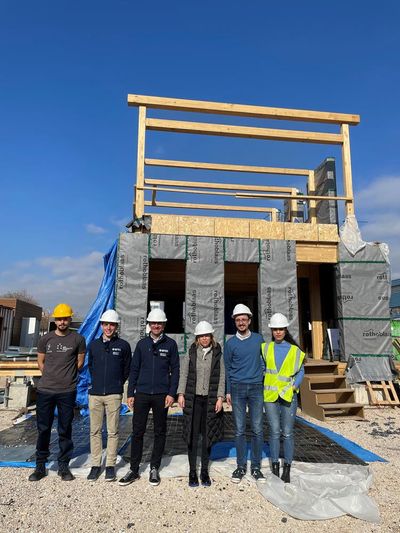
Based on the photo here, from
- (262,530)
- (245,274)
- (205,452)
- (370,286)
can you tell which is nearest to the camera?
(262,530)

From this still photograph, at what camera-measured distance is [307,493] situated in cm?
391

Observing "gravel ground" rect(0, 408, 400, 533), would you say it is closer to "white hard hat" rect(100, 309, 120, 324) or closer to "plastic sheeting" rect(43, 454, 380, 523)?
"plastic sheeting" rect(43, 454, 380, 523)

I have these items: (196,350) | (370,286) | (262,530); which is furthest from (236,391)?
(370,286)

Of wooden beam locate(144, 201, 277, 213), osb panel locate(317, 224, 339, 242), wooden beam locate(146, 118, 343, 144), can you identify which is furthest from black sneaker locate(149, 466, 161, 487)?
wooden beam locate(144, 201, 277, 213)

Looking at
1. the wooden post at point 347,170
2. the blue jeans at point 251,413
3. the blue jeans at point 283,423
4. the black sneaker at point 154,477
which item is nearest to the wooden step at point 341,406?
the blue jeans at point 283,423

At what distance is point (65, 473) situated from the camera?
14.1 ft

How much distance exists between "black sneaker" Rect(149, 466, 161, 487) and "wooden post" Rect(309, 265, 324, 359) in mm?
7391

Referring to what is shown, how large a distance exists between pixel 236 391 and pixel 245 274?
296 inches

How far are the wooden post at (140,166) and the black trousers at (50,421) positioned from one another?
5524 millimetres

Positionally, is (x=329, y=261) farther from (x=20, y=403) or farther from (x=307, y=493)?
(x=20, y=403)

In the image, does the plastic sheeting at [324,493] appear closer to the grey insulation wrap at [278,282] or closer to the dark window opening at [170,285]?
the grey insulation wrap at [278,282]

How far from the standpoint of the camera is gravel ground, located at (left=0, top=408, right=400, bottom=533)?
3.36 m

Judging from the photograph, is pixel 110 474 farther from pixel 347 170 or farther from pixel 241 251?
pixel 347 170

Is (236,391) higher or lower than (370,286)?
lower
